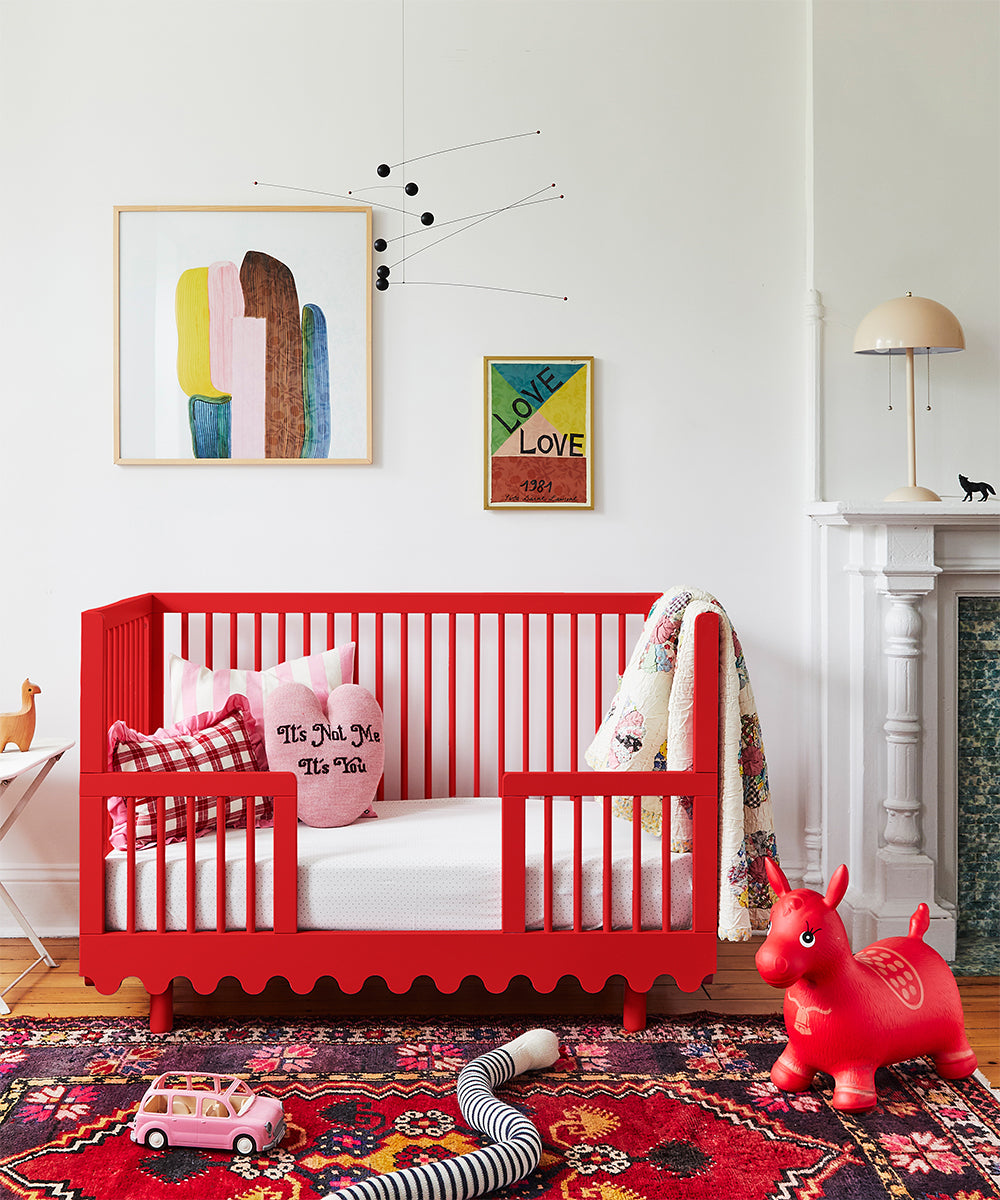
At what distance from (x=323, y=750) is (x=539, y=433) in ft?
3.32

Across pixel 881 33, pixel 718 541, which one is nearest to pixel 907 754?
pixel 718 541

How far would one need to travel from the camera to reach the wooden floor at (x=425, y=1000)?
2256 millimetres

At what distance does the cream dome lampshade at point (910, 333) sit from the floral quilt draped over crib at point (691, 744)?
783 millimetres

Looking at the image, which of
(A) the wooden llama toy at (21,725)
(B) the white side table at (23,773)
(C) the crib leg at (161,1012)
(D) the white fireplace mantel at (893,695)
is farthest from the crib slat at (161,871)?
(D) the white fireplace mantel at (893,695)

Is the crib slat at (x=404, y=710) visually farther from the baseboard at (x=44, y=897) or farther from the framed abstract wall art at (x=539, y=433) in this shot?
the baseboard at (x=44, y=897)

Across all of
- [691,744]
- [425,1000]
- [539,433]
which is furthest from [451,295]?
[425,1000]

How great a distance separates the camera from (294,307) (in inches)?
108

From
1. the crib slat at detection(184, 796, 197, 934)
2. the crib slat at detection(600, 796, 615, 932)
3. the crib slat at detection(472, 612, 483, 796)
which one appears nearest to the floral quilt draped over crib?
the crib slat at detection(600, 796, 615, 932)

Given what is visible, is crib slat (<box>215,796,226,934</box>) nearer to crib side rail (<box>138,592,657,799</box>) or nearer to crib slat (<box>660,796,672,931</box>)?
crib side rail (<box>138,592,657,799</box>)

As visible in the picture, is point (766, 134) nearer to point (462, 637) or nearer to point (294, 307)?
point (294, 307)

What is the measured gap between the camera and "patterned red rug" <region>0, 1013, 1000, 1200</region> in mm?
1634

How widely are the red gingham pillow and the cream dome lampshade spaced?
5.44 feet

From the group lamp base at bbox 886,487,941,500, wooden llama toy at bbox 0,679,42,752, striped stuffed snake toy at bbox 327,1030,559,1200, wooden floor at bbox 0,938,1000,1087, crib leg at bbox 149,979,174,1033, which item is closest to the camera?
striped stuffed snake toy at bbox 327,1030,559,1200

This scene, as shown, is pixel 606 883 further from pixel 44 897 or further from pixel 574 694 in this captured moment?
pixel 44 897
